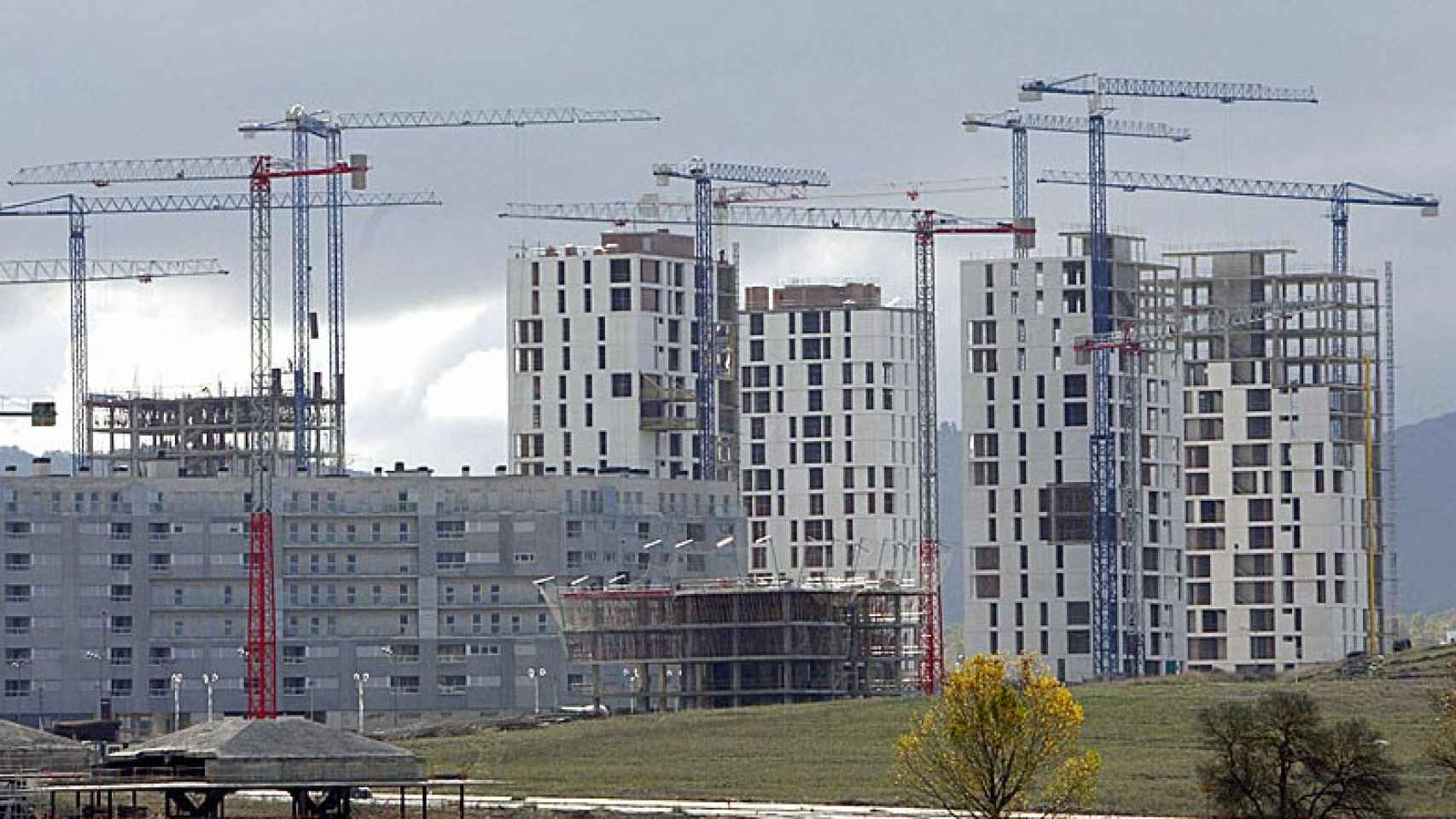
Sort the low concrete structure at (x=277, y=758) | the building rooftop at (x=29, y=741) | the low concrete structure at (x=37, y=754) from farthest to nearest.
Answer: the building rooftop at (x=29, y=741), the low concrete structure at (x=37, y=754), the low concrete structure at (x=277, y=758)

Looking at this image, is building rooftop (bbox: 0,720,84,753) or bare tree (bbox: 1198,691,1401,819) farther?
building rooftop (bbox: 0,720,84,753)

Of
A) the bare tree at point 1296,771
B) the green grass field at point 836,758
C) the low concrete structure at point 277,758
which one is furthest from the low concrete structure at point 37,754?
the bare tree at point 1296,771

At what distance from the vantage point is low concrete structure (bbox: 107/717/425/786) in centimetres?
12344

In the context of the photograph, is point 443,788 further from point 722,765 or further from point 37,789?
point 37,789

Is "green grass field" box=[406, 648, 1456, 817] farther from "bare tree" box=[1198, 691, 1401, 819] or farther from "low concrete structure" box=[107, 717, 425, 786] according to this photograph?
"low concrete structure" box=[107, 717, 425, 786]

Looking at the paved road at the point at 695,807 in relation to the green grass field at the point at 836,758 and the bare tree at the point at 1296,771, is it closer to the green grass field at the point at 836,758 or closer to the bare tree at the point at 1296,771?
the bare tree at the point at 1296,771

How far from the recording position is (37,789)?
12219 centimetres

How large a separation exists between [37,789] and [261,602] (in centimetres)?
7426

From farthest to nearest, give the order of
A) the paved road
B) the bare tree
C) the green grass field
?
the green grass field
the bare tree
the paved road

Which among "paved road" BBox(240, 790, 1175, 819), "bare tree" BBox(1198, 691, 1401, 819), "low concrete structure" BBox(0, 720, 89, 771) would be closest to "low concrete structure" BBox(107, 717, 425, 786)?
"low concrete structure" BBox(0, 720, 89, 771)

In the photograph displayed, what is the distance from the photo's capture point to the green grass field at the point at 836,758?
15262cm

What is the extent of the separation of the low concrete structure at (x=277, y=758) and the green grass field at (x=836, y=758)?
91.0ft

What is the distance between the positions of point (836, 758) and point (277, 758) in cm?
6001

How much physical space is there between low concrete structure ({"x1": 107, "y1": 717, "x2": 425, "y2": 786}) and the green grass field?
27.7 m
